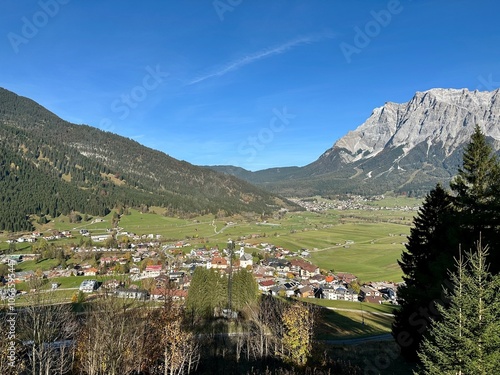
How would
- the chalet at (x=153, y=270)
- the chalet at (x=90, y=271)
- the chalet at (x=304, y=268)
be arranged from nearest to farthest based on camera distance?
the chalet at (x=153, y=270) → the chalet at (x=90, y=271) → the chalet at (x=304, y=268)

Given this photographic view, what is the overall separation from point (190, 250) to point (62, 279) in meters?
42.8

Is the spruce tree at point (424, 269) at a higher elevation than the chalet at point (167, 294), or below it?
higher

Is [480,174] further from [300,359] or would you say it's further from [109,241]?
[109,241]

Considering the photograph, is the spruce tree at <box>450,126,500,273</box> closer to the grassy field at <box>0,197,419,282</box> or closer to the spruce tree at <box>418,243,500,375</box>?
the spruce tree at <box>418,243,500,375</box>

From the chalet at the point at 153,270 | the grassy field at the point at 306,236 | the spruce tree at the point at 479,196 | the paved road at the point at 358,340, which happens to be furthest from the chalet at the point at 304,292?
the spruce tree at the point at 479,196

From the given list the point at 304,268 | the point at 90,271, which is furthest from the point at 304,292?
the point at 90,271

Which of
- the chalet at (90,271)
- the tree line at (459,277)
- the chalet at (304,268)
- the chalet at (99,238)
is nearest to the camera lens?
the tree line at (459,277)

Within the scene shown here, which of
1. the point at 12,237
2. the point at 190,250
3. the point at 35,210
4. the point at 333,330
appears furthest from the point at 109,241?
the point at 333,330

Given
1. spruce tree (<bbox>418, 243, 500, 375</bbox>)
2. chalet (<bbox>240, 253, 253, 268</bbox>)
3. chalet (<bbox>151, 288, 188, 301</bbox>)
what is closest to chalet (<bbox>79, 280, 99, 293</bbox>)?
chalet (<bbox>151, 288, 188, 301</bbox>)

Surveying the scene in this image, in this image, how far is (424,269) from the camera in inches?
973

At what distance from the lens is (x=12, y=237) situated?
129125 mm

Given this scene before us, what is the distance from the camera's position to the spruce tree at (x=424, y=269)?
819 inches

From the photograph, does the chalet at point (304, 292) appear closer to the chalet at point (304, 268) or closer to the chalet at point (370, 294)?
the chalet at point (370, 294)

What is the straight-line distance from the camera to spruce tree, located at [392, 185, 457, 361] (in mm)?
20812
